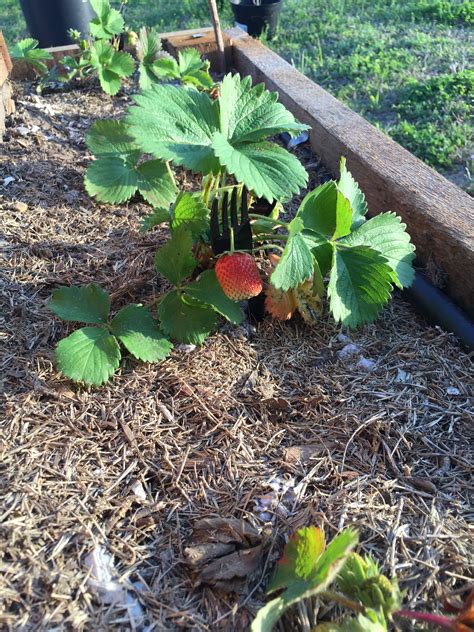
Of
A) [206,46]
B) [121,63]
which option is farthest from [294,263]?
[206,46]

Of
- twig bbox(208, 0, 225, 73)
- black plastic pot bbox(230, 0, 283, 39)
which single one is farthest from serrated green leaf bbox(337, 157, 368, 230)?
black plastic pot bbox(230, 0, 283, 39)

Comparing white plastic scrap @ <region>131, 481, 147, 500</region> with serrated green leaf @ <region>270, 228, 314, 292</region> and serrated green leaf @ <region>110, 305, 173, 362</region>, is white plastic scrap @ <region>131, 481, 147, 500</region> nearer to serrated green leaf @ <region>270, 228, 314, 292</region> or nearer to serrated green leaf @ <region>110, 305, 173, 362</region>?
serrated green leaf @ <region>110, 305, 173, 362</region>

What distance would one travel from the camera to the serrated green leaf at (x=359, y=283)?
1.63 m

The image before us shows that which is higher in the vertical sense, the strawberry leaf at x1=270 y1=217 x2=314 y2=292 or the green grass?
the strawberry leaf at x1=270 y1=217 x2=314 y2=292

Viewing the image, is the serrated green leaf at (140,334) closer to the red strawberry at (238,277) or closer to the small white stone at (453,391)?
the red strawberry at (238,277)

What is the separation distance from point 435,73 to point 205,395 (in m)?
2.98

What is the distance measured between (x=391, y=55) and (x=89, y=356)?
331 centimetres

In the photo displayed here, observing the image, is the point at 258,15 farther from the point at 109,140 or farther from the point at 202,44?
the point at 109,140

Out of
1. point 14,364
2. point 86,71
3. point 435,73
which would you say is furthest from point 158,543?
point 435,73

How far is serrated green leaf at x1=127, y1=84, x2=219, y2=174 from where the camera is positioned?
1569 millimetres

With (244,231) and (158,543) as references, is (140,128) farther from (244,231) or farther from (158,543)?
(158,543)

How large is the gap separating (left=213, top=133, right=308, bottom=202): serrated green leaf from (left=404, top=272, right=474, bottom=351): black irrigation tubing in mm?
562

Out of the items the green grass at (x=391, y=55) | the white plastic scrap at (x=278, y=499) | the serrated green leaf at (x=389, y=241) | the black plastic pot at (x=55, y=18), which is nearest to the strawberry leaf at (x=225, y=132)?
the serrated green leaf at (x=389, y=241)

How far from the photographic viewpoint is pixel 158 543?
4.06 feet
